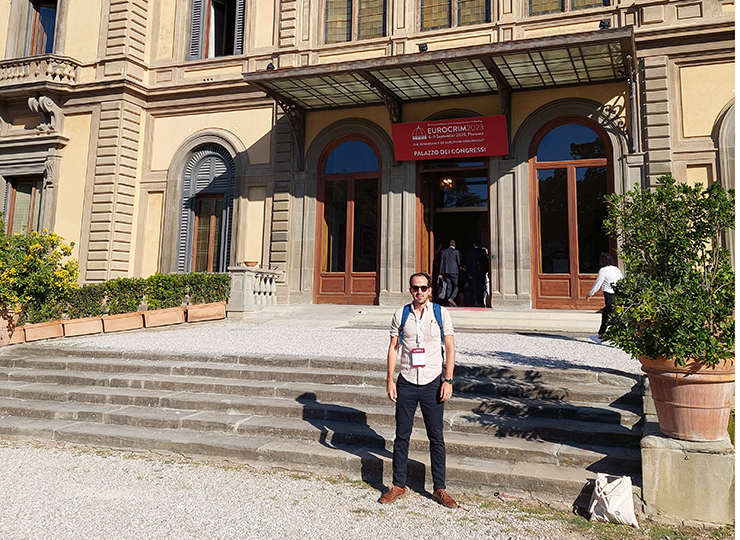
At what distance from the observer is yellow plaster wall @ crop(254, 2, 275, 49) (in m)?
16.6

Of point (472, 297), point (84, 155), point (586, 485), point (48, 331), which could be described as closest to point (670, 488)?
point (586, 485)

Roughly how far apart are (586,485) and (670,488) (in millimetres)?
579

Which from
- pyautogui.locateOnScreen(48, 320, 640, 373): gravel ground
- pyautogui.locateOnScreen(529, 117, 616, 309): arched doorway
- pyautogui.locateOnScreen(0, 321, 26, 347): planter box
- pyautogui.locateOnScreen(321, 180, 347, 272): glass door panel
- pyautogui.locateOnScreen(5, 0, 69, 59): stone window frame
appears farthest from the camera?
pyautogui.locateOnScreen(5, 0, 69, 59): stone window frame

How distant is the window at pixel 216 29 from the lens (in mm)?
17094

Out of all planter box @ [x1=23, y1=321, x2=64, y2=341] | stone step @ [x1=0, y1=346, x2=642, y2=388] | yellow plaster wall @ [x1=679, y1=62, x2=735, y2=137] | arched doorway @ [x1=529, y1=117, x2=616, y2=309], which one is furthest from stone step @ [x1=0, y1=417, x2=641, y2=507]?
yellow plaster wall @ [x1=679, y1=62, x2=735, y2=137]

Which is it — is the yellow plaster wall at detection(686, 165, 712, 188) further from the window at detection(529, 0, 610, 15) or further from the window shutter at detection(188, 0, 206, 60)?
the window shutter at detection(188, 0, 206, 60)

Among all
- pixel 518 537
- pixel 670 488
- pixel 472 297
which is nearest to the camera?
pixel 518 537

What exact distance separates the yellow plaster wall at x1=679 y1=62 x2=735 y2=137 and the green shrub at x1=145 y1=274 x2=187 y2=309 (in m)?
12.6

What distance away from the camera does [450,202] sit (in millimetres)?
15727

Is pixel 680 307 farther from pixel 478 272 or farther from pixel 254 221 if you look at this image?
pixel 254 221

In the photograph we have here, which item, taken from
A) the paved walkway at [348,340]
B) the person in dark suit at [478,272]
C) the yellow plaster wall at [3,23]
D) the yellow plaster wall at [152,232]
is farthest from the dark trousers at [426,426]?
the yellow plaster wall at [3,23]

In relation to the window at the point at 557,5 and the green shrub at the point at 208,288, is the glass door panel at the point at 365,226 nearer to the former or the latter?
the green shrub at the point at 208,288

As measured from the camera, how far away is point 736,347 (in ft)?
12.9

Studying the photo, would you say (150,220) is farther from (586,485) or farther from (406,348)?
(586,485)
